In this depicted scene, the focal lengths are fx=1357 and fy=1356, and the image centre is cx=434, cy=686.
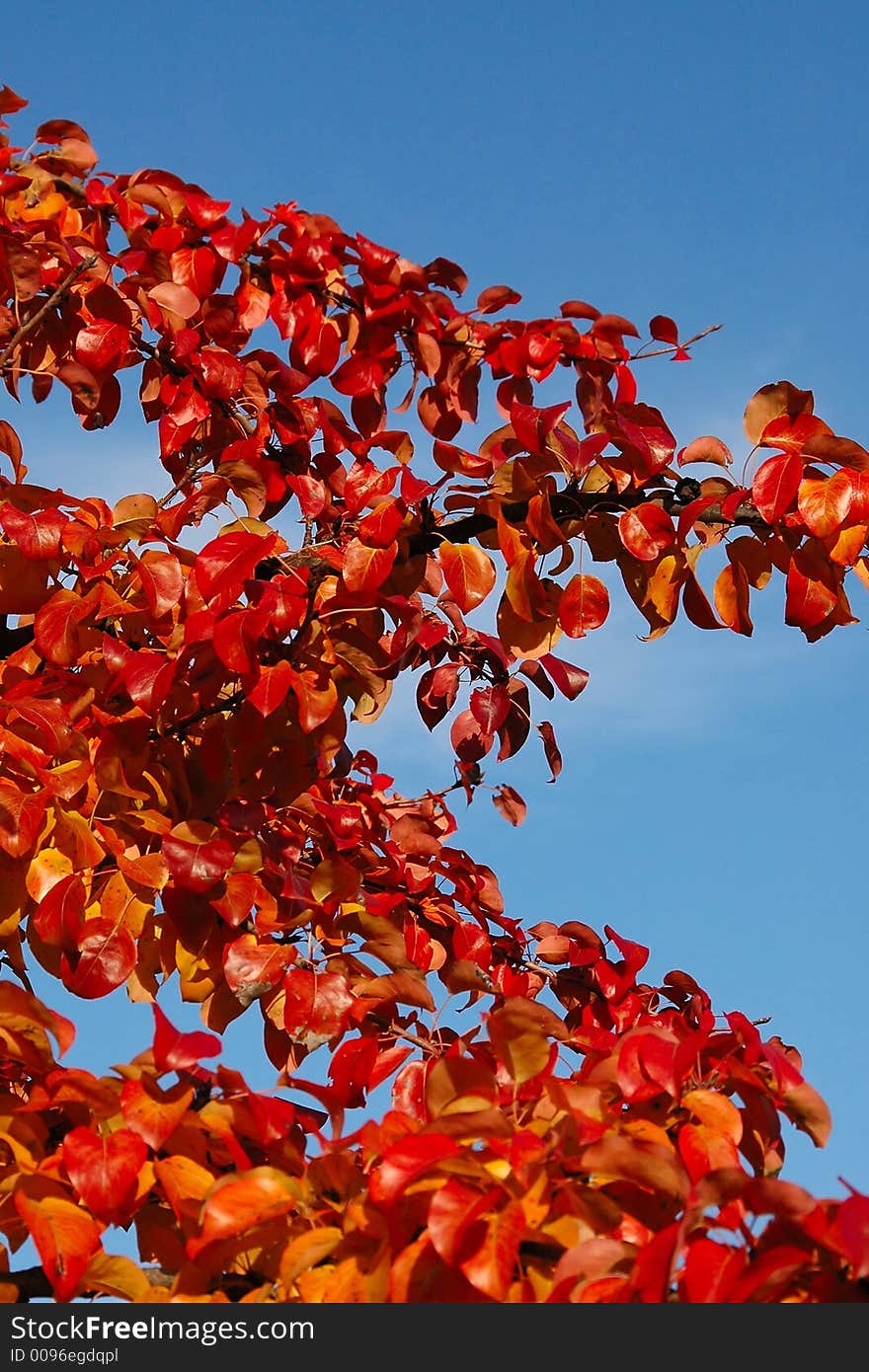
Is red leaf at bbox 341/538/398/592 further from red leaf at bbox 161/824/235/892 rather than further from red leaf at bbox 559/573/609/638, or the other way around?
red leaf at bbox 161/824/235/892

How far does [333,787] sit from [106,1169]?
1099 mm

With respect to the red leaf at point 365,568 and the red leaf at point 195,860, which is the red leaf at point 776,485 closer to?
the red leaf at point 365,568

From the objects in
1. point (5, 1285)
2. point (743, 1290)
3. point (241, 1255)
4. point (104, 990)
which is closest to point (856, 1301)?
point (743, 1290)

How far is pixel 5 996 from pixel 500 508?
922 millimetres

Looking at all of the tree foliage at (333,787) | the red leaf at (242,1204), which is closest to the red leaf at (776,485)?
the tree foliage at (333,787)

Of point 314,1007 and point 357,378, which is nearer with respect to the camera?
point 314,1007

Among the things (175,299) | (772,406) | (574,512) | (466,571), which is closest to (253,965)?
(466,571)

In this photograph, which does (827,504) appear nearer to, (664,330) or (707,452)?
(707,452)

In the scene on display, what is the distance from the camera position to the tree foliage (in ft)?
4.01

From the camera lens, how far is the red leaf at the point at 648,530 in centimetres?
185

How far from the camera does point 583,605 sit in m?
1.87

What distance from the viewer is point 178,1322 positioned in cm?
127

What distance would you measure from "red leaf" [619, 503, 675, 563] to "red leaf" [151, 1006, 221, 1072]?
88cm

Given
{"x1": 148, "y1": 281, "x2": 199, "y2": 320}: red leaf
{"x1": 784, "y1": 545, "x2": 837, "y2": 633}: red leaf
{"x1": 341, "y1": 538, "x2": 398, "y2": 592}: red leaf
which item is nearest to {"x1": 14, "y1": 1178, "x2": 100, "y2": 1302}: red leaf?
{"x1": 341, "y1": 538, "x2": 398, "y2": 592}: red leaf
